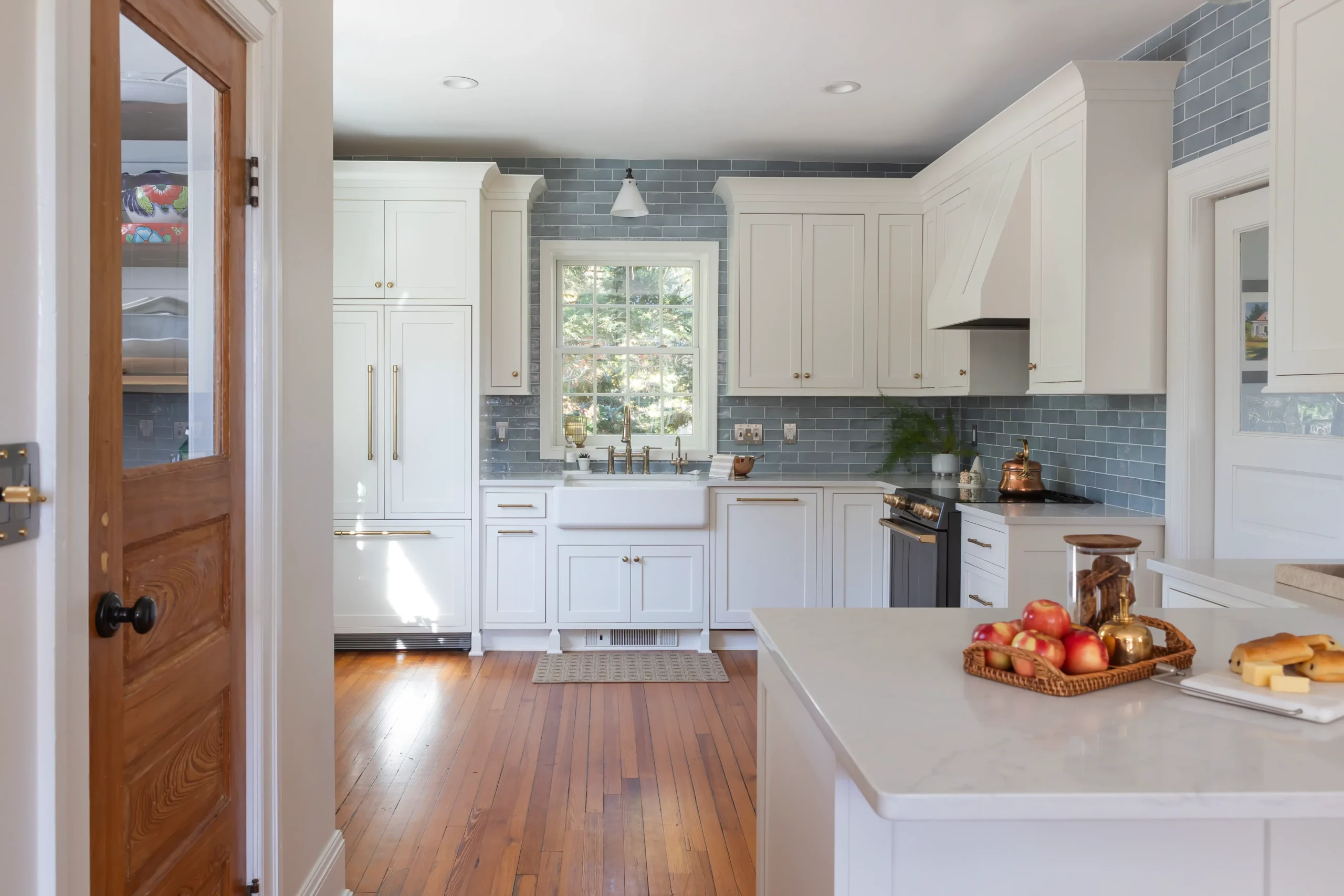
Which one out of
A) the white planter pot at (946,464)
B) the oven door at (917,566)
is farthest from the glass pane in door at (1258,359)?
the white planter pot at (946,464)

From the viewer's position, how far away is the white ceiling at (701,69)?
3414 millimetres

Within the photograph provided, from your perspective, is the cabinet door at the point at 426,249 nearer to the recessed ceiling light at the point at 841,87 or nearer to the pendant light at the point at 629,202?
the pendant light at the point at 629,202

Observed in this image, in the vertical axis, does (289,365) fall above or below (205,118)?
below

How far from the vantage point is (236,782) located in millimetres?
1916

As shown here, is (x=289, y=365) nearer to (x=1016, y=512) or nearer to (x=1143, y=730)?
(x=1143, y=730)

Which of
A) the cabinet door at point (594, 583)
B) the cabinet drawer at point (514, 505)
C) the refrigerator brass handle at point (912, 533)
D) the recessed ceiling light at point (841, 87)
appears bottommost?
the cabinet door at point (594, 583)

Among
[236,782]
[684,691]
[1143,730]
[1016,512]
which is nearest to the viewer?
[1143,730]

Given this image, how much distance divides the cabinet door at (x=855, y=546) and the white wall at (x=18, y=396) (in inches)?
165

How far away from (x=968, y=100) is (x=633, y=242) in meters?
1.99

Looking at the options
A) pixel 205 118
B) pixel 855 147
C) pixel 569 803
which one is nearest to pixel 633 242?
pixel 855 147

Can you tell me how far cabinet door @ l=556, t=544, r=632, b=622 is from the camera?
491 centimetres

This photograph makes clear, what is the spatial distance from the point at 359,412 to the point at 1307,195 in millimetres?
4164

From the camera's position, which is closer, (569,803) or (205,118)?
(205,118)

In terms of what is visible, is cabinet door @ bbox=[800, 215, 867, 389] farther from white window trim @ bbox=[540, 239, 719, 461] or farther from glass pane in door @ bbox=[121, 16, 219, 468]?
glass pane in door @ bbox=[121, 16, 219, 468]
